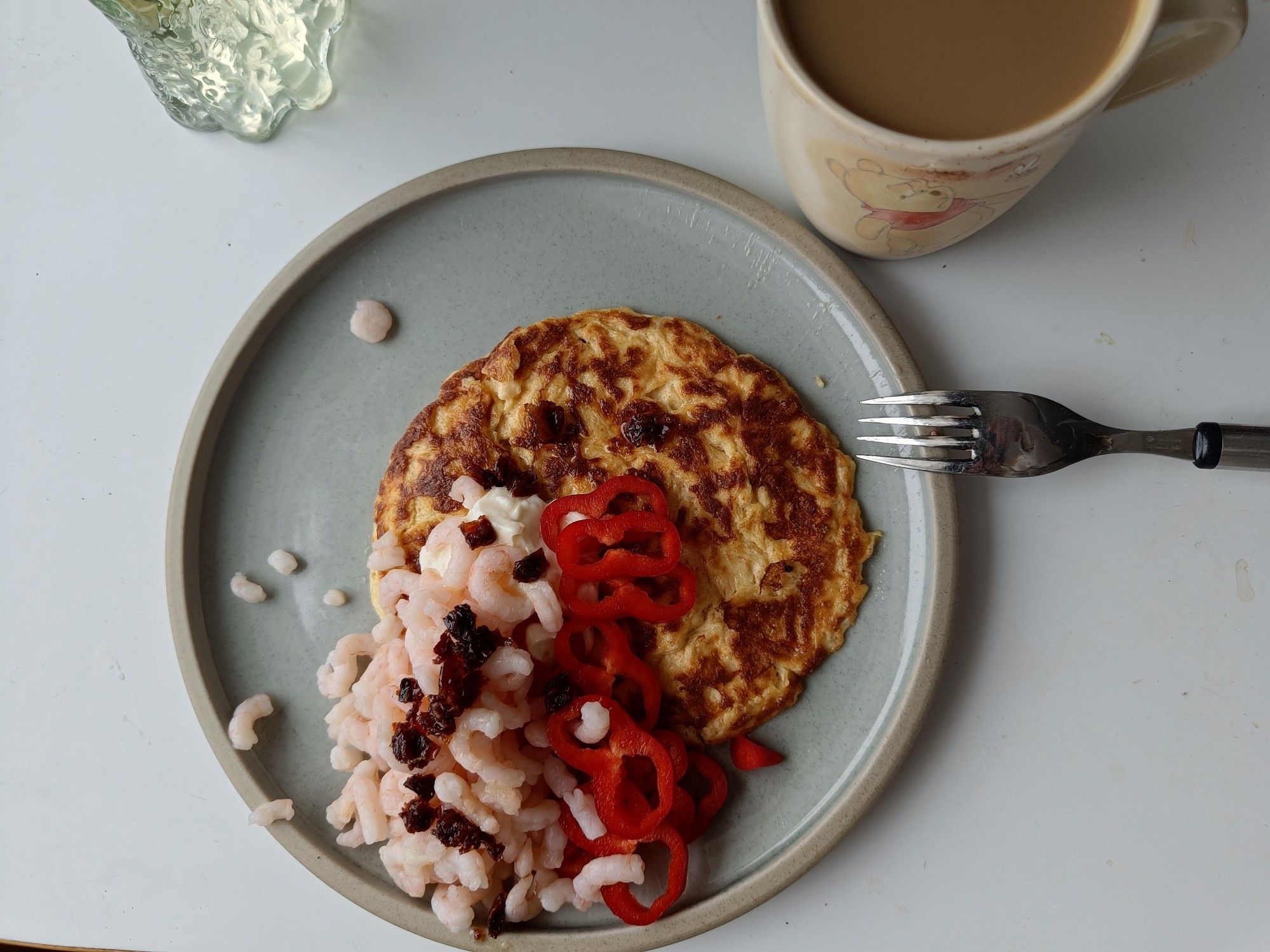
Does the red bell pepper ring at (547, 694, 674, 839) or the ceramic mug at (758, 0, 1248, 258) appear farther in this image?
the red bell pepper ring at (547, 694, 674, 839)

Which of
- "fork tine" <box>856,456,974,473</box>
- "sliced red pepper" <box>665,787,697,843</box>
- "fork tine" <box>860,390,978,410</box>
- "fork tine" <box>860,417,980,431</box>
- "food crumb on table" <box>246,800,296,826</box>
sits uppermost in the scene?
"fork tine" <box>860,390,978,410</box>

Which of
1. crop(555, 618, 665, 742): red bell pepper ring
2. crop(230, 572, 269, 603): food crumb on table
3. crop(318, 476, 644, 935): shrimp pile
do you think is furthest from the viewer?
crop(230, 572, 269, 603): food crumb on table

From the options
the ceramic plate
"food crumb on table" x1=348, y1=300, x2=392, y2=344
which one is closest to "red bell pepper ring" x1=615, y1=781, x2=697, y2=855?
the ceramic plate

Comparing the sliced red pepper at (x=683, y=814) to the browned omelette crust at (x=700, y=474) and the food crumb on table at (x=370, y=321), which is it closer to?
the browned omelette crust at (x=700, y=474)

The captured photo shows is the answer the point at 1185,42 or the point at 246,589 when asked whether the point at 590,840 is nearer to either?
the point at 246,589

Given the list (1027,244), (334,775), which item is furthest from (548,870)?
→ (1027,244)

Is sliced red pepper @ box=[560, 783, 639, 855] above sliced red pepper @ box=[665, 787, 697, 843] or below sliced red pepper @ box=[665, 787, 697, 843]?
below

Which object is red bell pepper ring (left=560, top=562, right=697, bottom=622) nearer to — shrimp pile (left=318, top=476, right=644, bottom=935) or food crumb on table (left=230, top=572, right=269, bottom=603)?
shrimp pile (left=318, top=476, right=644, bottom=935)

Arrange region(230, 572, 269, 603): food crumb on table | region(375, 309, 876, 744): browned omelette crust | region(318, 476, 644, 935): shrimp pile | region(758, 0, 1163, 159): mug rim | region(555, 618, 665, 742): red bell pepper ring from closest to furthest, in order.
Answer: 1. region(758, 0, 1163, 159): mug rim
2. region(318, 476, 644, 935): shrimp pile
3. region(555, 618, 665, 742): red bell pepper ring
4. region(375, 309, 876, 744): browned omelette crust
5. region(230, 572, 269, 603): food crumb on table
